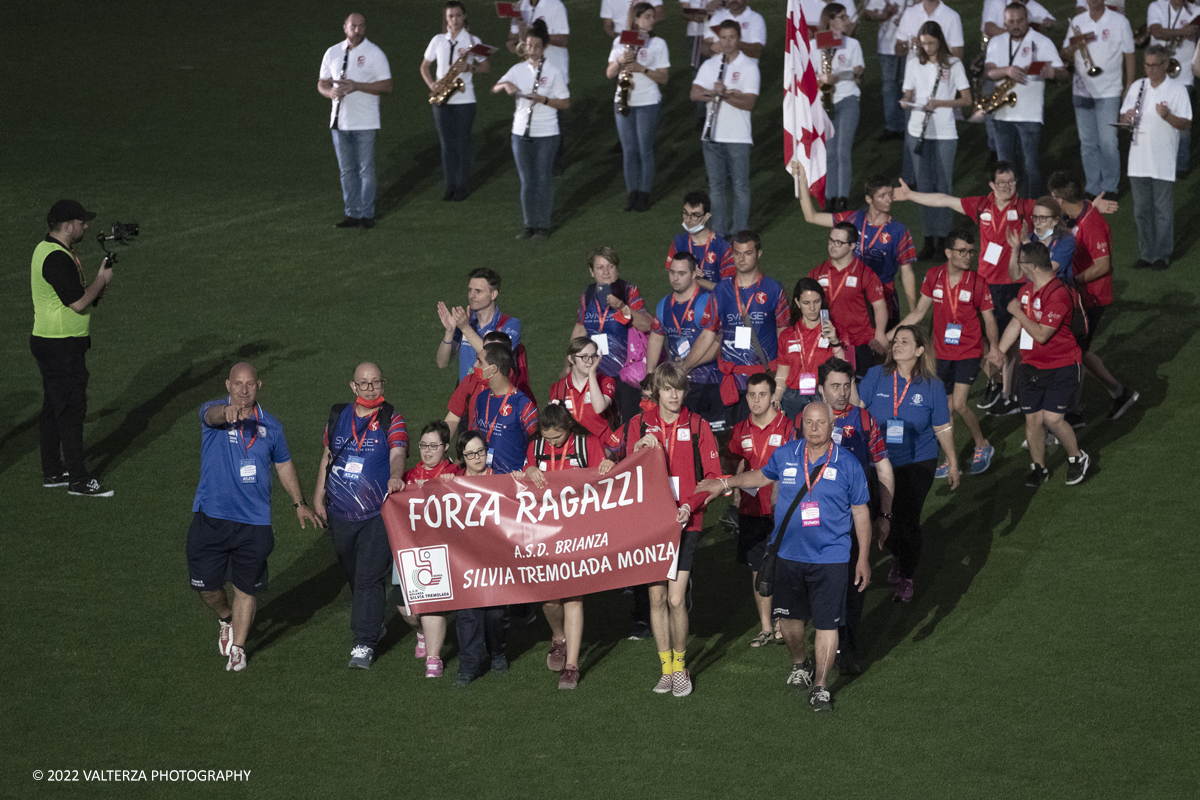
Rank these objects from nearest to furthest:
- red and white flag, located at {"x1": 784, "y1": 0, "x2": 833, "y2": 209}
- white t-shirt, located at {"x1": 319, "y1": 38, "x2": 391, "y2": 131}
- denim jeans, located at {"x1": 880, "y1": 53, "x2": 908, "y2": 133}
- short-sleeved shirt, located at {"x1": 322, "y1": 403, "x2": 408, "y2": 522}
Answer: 1. short-sleeved shirt, located at {"x1": 322, "y1": 403, "x2": 408, "y2": 522}
2. red and white flag, located at {"x1": 784, "y1": 0, "x2": 833, "y2": 209}
3. white t-shirt, located at {"x1": 319, "y1": 38, "x2": 391, "y2": 131}
4. denim jeans, located at {"x1": 880, "y1": 53, "x2": 908, "y2": 133}

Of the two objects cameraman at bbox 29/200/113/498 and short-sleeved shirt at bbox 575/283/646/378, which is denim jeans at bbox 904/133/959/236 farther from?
cameraman at bbox 29/200/113/498

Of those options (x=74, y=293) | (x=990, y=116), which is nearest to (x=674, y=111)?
(x=990, y=116)

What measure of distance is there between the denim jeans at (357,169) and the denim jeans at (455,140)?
1.02m

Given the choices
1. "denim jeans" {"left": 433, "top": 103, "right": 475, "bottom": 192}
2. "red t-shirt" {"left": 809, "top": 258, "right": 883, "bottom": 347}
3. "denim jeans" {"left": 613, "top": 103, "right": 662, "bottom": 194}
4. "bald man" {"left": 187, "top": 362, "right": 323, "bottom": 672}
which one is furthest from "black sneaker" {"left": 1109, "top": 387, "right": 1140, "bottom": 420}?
"denim jeans" {"left": 433, "top": 103, "right": 475, "bottom": 192}

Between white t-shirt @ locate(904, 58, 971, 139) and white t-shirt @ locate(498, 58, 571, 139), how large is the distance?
13.3ft

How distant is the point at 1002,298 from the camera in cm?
1333

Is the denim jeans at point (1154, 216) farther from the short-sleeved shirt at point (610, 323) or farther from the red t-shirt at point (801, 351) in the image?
the short-sleeved shirt at point (610, 323)

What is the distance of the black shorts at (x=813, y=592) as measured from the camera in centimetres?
856

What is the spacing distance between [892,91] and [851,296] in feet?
29.9

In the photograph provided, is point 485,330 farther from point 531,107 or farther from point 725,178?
point 531,107

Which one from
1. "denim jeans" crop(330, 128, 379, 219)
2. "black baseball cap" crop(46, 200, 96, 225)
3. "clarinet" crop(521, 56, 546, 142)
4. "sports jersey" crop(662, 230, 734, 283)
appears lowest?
"sports jersey" crop(662, 230, 734, 283)

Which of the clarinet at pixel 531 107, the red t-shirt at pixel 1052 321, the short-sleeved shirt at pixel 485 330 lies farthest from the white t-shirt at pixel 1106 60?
the short-sleeved shirt at pixel 485 330

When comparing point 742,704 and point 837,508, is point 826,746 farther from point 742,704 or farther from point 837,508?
point 837,508

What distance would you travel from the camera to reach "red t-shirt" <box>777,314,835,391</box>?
1094cm
